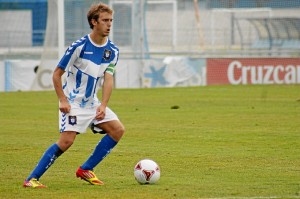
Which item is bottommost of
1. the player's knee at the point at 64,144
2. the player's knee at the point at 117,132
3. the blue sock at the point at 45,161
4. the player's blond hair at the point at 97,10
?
the blue sock at the point at 45,161

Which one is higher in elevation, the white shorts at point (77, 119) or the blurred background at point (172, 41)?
the white shorts at point (77, 119)

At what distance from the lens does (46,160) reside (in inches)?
374

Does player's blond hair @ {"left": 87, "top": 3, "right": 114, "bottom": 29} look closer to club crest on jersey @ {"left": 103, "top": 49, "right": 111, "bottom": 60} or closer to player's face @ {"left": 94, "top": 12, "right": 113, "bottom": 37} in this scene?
player's face @ {"left": 94, "top": 12, "right": 113, "bottom": 37}

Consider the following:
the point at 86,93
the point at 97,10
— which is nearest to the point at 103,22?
the point at 97,10

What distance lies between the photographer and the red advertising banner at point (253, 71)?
101ft

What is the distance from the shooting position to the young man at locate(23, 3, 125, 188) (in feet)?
31.2

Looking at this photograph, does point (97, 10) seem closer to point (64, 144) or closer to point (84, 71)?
point (84, 71)

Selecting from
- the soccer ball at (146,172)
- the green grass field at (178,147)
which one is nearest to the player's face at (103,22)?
the soccer ball at (146,172)

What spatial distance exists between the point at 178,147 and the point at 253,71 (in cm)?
1771

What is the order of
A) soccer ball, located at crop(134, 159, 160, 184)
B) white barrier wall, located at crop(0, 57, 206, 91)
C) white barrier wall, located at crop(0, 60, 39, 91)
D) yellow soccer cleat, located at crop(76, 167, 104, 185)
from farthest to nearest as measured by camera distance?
1. white barrier wall, located at crop(0, 57, 206, 91)
2. white barrier wall, located at crop(0, 60, 39, 91)
3. yellow soccer cleat, located at crop(76, 167, 104, 185)
4. soccer ball, located at crop(134, 159, 160, 184)

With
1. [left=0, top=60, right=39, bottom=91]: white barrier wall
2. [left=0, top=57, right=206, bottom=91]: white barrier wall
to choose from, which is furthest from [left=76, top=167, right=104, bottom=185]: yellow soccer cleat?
[left=0, top=57, right=206, bottom=91]: white barrier wall

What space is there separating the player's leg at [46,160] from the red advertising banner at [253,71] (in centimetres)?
2150

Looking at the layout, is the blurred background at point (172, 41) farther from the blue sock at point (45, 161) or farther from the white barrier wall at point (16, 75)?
the blue sock at point (45, 161)

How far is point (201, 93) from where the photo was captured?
26.5m
